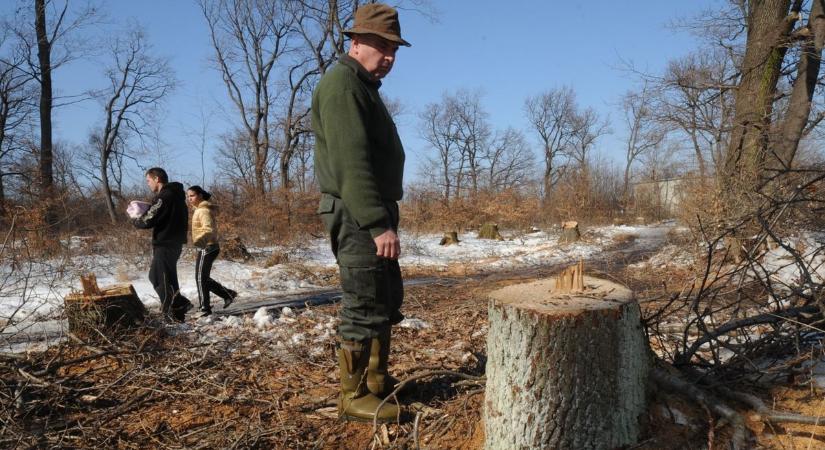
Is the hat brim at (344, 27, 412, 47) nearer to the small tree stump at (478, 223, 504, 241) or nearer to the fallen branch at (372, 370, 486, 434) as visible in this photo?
the fallen branch at (372, 370, 486, 434)

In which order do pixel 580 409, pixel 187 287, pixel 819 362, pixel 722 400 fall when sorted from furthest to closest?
pixel 187 287
pixel 819 362
pixel 722 400
pixel 580 409

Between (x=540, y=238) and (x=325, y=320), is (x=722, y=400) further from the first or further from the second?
(x=540, y=238)

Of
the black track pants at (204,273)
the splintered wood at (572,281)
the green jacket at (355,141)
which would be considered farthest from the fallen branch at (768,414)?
the black track pants at (204,273)

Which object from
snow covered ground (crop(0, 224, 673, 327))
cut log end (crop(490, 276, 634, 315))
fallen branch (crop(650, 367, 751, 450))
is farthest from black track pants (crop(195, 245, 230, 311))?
fallen branch (crop(650, 367, 751, 450))

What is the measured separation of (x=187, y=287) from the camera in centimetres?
805

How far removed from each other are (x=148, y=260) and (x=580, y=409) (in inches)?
438

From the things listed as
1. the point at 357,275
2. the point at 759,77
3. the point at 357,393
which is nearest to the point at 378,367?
the point at 357,393

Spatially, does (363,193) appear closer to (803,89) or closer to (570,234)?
(803,89)

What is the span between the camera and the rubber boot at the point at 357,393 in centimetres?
251

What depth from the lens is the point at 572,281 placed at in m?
2.21

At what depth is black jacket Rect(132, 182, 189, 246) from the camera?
5.15m

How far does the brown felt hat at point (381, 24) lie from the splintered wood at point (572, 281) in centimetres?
139

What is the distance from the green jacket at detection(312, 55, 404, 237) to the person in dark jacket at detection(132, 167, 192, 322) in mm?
3486

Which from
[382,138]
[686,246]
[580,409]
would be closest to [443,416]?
[580,409]
